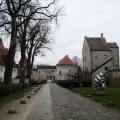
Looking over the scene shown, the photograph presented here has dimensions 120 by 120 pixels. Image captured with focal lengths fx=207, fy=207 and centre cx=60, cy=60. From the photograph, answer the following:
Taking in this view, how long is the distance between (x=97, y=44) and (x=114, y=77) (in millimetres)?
14608

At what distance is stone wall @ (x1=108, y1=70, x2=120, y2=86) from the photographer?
40106 millimetres

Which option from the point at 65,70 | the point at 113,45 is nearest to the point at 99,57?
the point at 113,45

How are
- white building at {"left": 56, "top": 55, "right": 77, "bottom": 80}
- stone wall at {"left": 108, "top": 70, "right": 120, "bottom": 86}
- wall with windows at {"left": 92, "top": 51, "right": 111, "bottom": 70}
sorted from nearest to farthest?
stone wall at {"left": 108, "top": 70, "right": 120, "bottom": 86}
wall with windows at {"left": 92, "top": 51, "right": 111, "bottom": 70}
white building at {"left": 56, "top": 55, "right": 77, "bottom": 80}

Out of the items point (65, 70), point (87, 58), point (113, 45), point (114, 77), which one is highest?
point (113, 45)

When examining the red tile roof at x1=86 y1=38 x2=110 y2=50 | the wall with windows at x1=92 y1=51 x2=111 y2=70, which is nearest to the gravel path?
the wall with windows at x1=92 y1=51 x2=111 y2=70

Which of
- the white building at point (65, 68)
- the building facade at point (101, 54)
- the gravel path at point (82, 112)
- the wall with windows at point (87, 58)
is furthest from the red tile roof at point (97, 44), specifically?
the white building at point (65, 68)

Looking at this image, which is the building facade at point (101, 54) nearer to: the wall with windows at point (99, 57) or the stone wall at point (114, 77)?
the wall with windows at point (99, 57)

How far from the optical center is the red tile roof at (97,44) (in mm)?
53188

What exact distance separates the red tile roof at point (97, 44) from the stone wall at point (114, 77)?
1036cm

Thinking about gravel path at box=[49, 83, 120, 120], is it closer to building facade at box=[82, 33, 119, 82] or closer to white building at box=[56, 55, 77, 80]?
building facade at box=[82, 33, 119, 82]

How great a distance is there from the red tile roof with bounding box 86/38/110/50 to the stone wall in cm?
1036

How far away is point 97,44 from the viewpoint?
54.3 m

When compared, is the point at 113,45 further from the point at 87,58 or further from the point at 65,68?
the point at 65,68

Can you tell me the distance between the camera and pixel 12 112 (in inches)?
406
